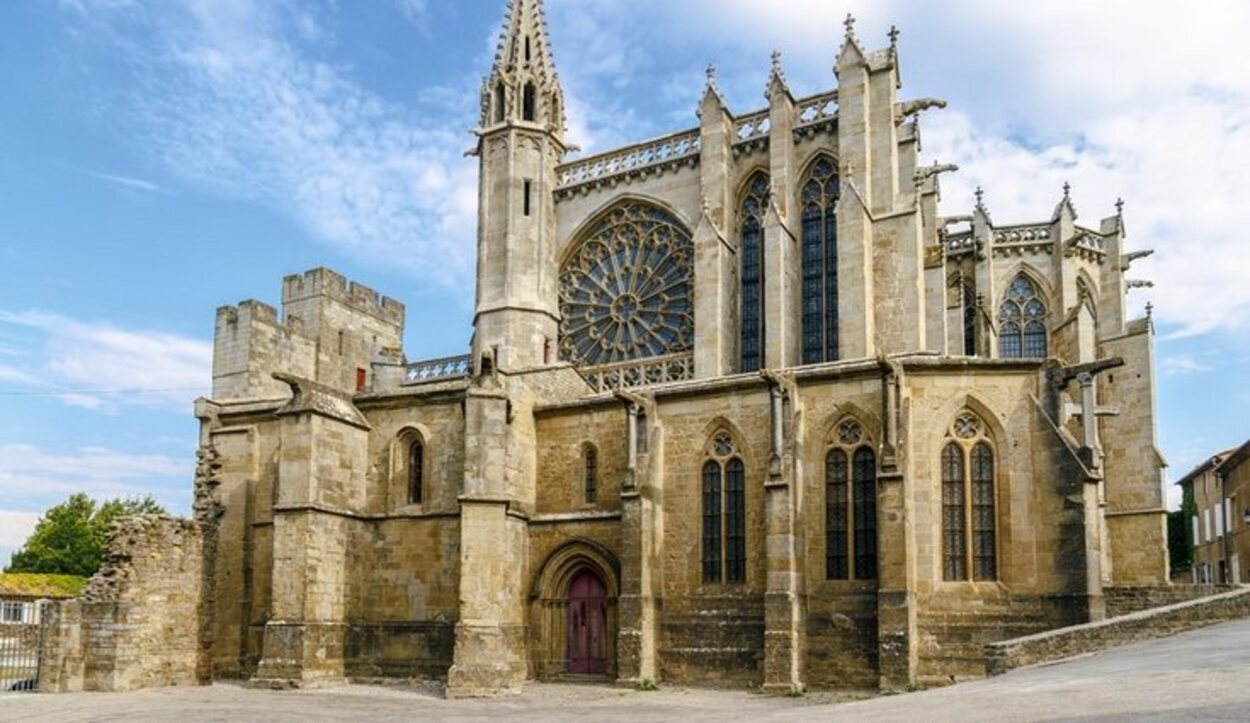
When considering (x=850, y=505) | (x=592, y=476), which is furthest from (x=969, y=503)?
(x=592, y=476)

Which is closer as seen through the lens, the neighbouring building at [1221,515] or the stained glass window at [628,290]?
the stained glass window at [628,290]

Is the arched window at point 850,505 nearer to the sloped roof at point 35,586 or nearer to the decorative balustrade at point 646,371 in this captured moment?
the decorative balustrade at point 646,371

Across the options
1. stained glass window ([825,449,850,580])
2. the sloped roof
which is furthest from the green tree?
stained glass window ([825,449,850,580])

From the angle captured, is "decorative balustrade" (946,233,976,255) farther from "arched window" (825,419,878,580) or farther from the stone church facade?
"arched window" (825,419,878,580)

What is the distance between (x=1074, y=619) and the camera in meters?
19.2

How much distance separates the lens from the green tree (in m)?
54.6

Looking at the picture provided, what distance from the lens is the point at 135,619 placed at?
22297 millimetres

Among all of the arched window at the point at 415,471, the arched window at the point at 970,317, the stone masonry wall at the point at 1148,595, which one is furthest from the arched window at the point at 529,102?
the stone masonry wall at the point at 1148,595

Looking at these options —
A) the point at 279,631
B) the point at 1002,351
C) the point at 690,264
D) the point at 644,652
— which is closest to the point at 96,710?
the point at 279,631

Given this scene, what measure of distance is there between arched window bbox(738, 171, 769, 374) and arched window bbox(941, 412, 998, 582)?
8.48m

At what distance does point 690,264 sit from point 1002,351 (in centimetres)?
1069

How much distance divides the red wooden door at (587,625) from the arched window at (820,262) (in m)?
8.47

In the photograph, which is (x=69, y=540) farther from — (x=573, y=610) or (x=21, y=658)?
(x=573, y=610)

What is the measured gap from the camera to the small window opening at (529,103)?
33.1 meters
